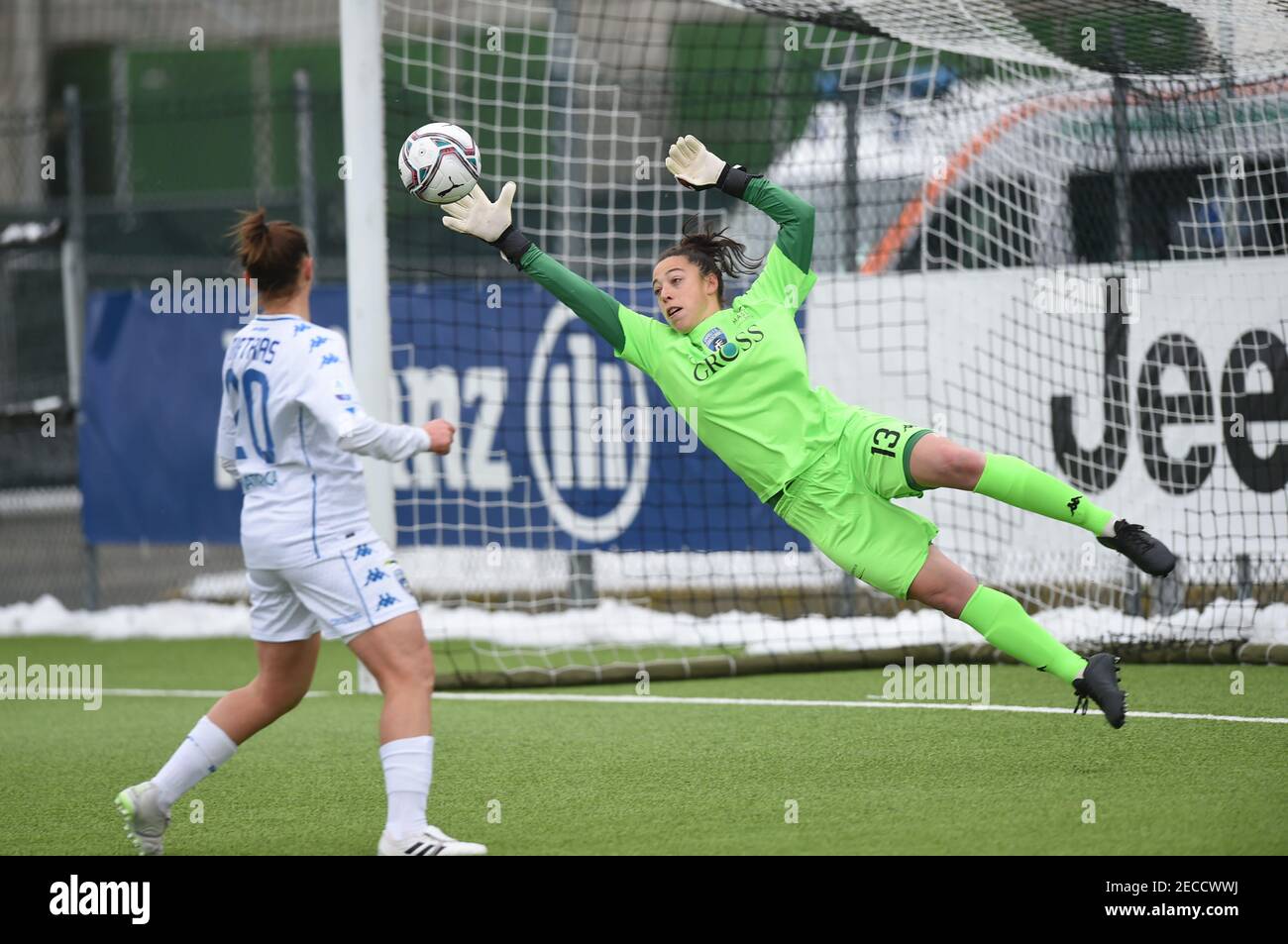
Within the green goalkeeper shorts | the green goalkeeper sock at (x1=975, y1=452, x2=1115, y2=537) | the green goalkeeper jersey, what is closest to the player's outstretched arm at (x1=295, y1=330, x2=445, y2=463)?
the green goalkeeper jersey

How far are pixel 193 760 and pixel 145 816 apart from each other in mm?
233

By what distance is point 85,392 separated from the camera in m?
12.4

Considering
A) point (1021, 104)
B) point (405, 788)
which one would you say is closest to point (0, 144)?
point (1021, 104)

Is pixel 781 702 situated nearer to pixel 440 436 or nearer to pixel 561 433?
pixel 561 433

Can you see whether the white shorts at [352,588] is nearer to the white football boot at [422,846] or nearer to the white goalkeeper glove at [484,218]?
the white football boot at [422,846]

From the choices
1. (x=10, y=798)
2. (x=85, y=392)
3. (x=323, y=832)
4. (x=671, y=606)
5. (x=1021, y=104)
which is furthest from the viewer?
(x=85, y=392)

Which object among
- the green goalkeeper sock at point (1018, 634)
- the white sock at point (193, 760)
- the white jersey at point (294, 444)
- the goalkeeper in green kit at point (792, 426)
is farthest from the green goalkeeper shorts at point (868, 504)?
the white sock at point (193, 760)

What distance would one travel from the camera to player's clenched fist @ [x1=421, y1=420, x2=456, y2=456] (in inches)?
197

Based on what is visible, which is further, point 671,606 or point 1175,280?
point 671,606

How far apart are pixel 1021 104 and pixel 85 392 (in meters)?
7.14

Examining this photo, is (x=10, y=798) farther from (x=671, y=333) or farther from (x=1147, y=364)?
(x=1147, y=364)

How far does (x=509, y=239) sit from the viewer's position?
21.1 ft

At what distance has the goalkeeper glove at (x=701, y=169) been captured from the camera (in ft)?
21.6

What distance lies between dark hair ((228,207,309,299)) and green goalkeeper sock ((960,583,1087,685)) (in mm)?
2733
